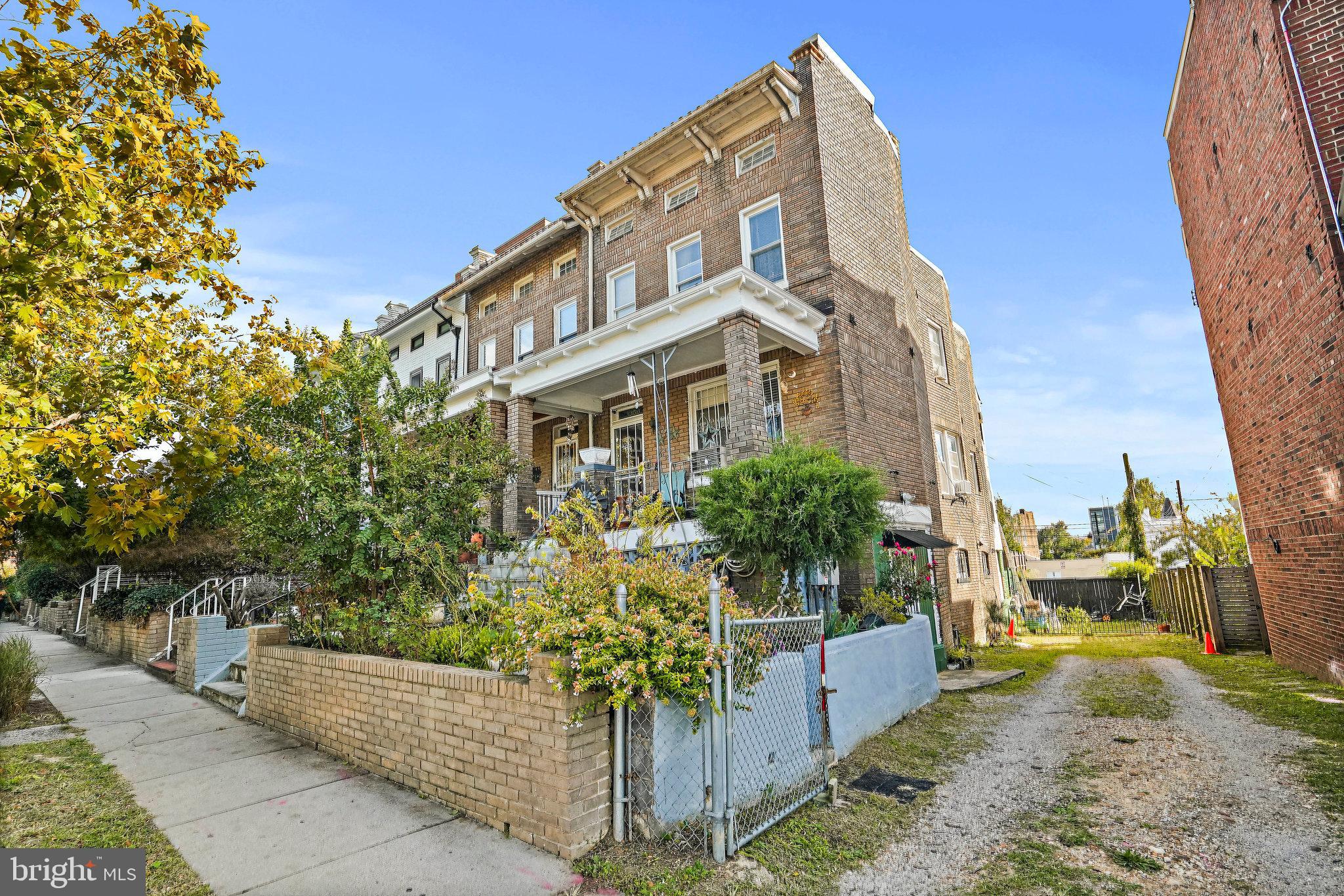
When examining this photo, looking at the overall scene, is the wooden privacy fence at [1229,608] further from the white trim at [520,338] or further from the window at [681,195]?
the white trim at [520,338]

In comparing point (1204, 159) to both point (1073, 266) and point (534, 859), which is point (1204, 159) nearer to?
point (1073, 266)

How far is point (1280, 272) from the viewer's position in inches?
337

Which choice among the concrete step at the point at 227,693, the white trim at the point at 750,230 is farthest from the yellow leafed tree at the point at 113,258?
the white trim at the point at 750,230

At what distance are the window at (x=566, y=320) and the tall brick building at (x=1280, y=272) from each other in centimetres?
1367

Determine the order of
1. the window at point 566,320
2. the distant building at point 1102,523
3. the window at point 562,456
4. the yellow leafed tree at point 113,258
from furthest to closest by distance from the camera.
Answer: the distant building at point 1102,523
the window at point 566,320
the window at point 562,456
the yellow leafed tree at point 113,258

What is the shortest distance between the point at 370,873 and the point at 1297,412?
1188cm

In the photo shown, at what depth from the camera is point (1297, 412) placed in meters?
8.54

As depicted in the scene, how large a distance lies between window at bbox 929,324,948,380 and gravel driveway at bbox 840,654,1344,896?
11.0 m

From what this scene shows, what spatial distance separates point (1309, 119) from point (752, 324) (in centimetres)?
710

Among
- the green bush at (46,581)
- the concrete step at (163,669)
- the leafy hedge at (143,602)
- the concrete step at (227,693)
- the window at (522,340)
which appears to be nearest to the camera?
the concrete step at (227,693)

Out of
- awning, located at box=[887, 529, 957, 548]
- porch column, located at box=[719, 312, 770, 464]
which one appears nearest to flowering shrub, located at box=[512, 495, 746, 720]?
porch column, located at box=[719, 312, 770, 464]

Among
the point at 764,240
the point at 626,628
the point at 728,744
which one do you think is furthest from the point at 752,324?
the point at 728,744

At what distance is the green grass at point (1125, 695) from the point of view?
7898 millimetres

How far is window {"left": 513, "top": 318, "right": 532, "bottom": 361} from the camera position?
18.9 meters
